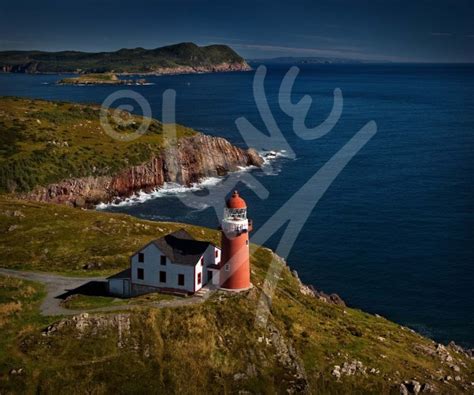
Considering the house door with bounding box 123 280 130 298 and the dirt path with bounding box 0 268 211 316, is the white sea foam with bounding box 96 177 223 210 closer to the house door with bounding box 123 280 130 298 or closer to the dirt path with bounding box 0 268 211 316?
the dirt path with bounding box 0 268 211 316

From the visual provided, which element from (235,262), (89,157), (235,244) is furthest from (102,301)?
(89,157)

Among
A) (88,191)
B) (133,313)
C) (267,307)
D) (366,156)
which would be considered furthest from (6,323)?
(366,156)

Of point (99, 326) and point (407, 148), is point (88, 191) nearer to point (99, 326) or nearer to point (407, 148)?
point (99, 326)

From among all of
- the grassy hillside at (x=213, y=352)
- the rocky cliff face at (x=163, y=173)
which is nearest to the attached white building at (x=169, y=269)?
the grassy hillside at (x=213, y=352)

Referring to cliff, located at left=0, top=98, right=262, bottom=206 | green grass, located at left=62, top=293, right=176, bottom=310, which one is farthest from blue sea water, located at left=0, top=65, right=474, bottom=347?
green grass, located at left=62, top=293, right=176, bottom=310

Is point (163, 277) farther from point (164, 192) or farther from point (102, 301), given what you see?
point (164, 192)

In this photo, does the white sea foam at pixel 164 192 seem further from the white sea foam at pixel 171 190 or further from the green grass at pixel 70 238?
the green grass at pixel 70 238
